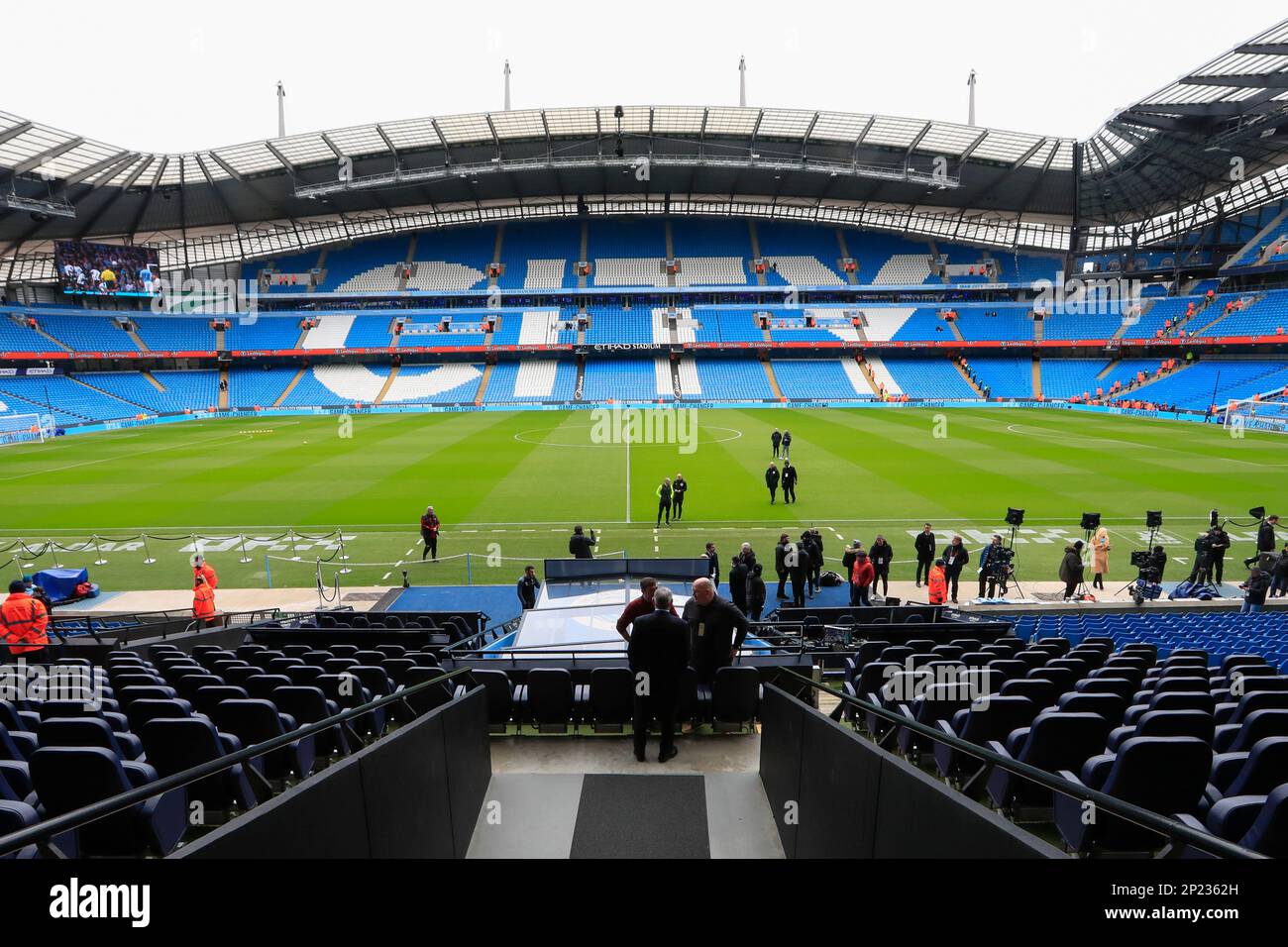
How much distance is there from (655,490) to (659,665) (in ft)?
68.1

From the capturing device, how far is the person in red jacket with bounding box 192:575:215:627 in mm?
12242

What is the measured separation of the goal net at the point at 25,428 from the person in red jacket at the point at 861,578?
2240 inches

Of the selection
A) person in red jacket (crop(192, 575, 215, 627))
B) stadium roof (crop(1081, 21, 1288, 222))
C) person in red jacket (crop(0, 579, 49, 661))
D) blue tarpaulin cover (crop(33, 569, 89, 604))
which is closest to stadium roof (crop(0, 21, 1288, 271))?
stadium roof (crop(1081, 21, 1288, 222))

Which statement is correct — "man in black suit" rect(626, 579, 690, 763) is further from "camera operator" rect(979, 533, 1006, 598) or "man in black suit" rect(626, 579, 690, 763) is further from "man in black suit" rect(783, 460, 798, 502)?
"man in black suit" rect(783, 460, 798, 502)

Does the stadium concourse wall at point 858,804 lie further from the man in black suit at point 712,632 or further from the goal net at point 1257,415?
the goal net at point 1257,415

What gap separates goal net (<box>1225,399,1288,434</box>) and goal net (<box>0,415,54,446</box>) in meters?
78.8

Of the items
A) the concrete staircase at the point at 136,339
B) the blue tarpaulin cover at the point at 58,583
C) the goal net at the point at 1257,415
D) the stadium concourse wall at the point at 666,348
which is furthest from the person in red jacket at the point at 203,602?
the concrete staircase at the point at 136,339

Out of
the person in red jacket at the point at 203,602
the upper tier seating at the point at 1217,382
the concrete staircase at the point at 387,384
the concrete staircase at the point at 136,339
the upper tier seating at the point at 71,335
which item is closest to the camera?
the person in red jacket at the point at 203,602

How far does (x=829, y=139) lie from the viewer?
5991 centimetres

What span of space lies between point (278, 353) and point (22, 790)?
252 feet

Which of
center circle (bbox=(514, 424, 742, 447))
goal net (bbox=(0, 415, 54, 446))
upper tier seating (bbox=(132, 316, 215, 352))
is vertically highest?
upper tier seating (bbox=(132, 316, 215, 352))

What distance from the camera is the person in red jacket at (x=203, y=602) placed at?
1224cm

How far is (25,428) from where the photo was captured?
158 feet
